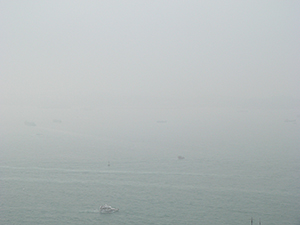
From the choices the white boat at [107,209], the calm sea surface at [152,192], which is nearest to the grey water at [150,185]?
the calm sea surface at [152,192]

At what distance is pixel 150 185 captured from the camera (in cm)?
5838

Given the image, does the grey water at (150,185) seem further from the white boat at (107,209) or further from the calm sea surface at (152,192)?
the white boat at (107,209)

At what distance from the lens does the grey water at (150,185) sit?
45.4 metres

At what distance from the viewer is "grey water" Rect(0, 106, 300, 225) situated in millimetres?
45438

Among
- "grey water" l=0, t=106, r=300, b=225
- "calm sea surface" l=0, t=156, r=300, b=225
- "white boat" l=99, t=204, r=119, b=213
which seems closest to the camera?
"calm sea surface" l=0, t=156, r=300, b=225

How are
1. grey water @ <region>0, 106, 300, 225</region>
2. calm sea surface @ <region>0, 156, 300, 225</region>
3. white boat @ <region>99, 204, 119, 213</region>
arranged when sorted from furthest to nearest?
white boat @ <region>99, 204, 119, 213</region> < grey water @ <region>0, 106, 300, 225</region> < calm sea surface @ <region>0, 156, 300, 225</region>

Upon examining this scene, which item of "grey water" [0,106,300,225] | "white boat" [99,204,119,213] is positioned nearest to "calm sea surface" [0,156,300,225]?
"grey water" [0,106,300,225]

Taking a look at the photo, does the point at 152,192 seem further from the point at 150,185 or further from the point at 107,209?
the point at 107,209

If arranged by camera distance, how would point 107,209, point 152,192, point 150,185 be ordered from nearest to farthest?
point 107,209
point 152,192
point 150,185

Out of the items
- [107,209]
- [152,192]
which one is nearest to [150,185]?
[152,192]

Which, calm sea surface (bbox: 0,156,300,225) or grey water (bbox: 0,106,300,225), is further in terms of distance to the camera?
grey water (bbox: 0,106,300,225)

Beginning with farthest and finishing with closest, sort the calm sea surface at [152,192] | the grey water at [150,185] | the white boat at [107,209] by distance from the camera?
the white boat at [107,209]
the grey water at [150,185]
the calm sea surface at [152,192]

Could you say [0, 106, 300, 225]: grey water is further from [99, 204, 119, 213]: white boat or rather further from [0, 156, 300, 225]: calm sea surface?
[99, 204, 119, 213]: white boat

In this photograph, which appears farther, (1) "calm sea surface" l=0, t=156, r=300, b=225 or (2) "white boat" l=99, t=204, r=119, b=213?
(2) "white boat" l=99, t=204, r=119, b=213
